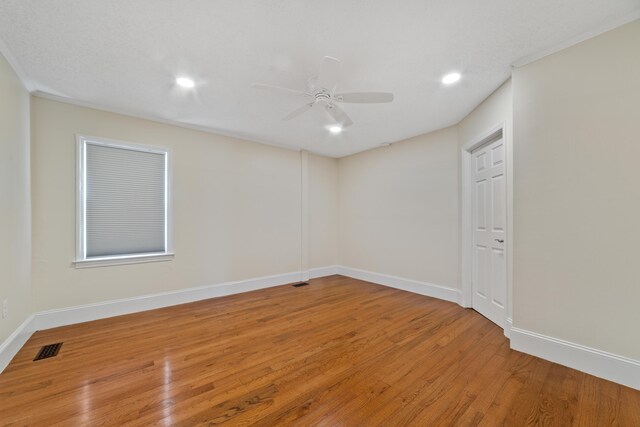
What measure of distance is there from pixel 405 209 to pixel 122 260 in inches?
170

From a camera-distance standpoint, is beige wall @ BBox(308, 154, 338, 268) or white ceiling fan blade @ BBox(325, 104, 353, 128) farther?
beige wall @ BBox(308, 154, 338, 268)

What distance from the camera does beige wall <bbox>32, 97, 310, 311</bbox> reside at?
299 cm

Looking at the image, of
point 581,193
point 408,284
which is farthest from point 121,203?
point 581,193

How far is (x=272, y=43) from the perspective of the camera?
6.85 feet

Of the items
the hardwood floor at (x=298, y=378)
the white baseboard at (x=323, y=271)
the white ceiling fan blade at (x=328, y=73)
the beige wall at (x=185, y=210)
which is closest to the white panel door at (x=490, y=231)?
the hardwood floor at (x=298, y=378)

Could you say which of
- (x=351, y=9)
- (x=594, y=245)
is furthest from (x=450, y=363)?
(x=351, y=9)

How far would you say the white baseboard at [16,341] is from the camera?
2.20 metres

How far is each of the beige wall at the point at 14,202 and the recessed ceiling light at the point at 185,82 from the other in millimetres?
1330

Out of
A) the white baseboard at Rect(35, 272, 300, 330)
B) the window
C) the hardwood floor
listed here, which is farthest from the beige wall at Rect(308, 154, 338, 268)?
the window

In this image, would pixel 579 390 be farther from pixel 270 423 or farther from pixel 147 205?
pixel 147 205

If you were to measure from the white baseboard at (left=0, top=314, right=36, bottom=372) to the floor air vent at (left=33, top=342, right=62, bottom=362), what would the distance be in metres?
0.18

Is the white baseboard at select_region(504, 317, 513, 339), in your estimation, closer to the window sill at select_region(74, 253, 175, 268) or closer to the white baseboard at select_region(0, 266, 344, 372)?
the white baseboard at select_region(0, 266, 344, 372)

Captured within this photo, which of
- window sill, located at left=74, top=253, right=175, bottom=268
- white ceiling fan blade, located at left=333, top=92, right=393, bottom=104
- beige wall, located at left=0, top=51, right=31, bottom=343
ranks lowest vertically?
window sill, located at left=74, top=253, right=175, bottom=268

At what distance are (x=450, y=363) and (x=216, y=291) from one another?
337cm
